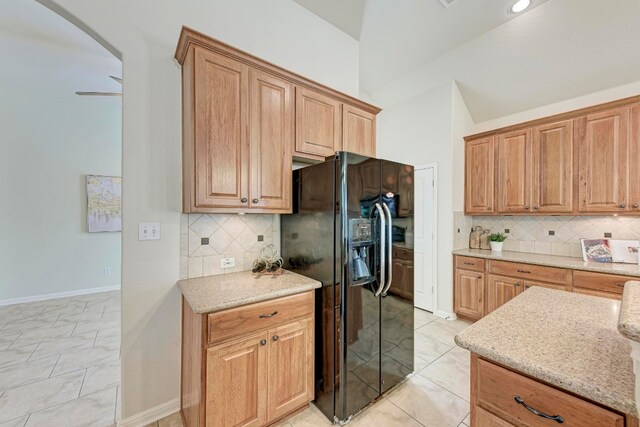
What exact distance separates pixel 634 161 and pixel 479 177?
1342 millimetres

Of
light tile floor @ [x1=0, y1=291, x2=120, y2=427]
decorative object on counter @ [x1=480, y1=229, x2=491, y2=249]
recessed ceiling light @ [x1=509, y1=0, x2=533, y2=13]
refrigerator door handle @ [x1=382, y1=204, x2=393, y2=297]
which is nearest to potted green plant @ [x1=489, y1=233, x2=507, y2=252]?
decorative object on counter @ [x1=480, y1=229, x2=491, y2=249]

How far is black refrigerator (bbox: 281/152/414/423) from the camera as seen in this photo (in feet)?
5.65

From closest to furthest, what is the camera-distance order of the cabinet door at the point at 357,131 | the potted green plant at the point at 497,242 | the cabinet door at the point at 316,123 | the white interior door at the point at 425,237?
the cabinet door at the point at 316,123 < the cabinet door at the point at 357,131 < the potted green plant at the point at 497,242 < the white interior door at the point at 425,237

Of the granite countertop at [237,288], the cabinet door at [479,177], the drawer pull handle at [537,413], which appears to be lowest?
the drawer pull handle at [537,413]

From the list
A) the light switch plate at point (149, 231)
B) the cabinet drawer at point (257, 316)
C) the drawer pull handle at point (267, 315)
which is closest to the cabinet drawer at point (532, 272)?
the cabinet drawer at point (257, 316)

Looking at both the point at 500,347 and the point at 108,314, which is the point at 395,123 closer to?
the point at 500,347

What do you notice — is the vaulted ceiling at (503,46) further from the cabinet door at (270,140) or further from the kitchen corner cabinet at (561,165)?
the cabinet door at (270,140)

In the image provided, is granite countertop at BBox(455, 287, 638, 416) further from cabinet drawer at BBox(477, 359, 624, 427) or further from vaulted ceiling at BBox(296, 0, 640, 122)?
vaulted ceiling at BBox(296, 0, 640, 122)

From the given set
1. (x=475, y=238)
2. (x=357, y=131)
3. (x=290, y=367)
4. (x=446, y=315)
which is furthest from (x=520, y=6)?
(x=290, y=367)

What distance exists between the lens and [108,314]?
354 cm

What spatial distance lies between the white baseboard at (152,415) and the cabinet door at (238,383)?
0.68m

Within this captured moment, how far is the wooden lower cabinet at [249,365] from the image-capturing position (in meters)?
1.39

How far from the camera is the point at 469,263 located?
10.8 ft

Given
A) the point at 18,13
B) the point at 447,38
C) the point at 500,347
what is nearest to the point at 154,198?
the point at 500,347
